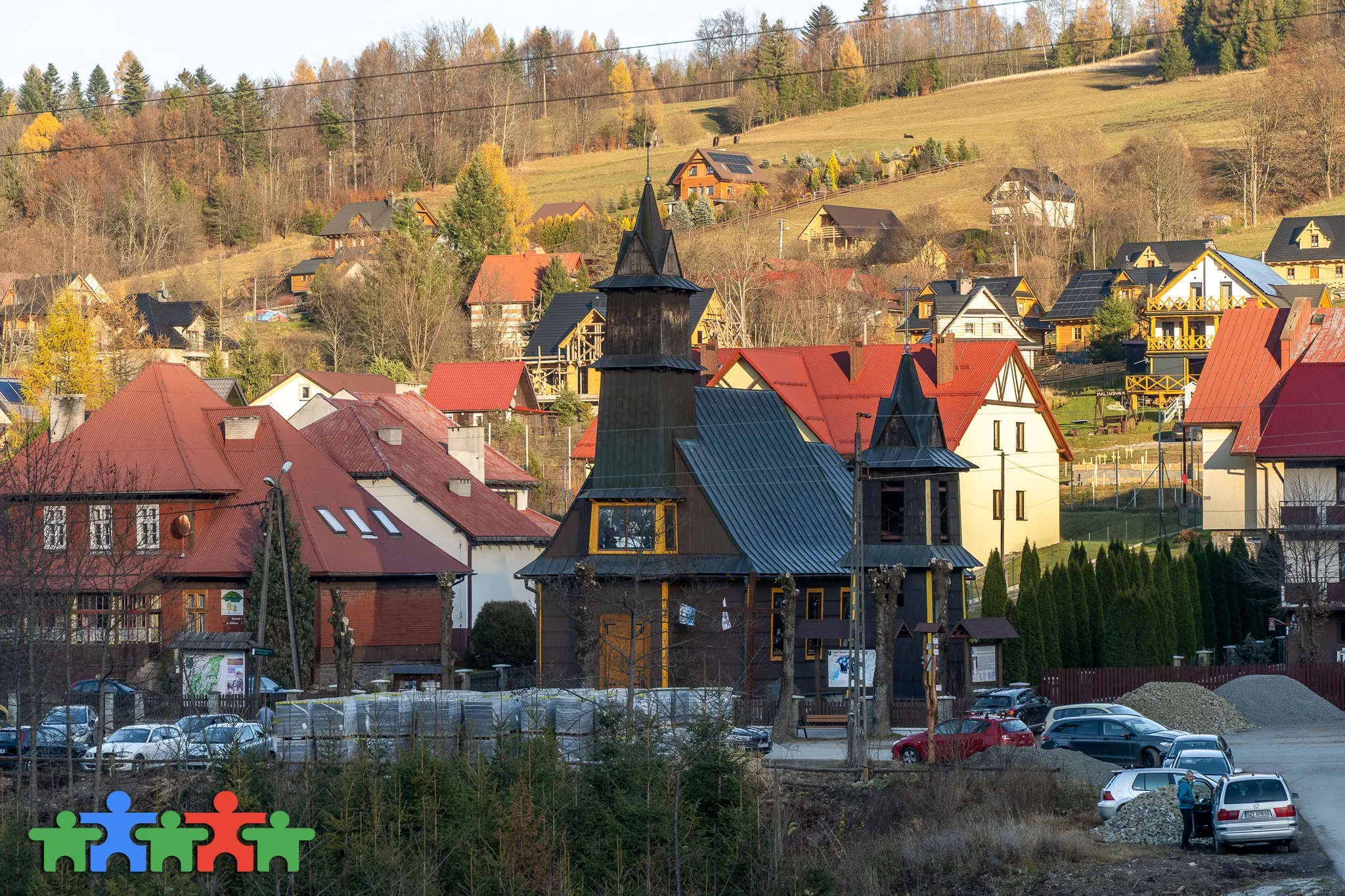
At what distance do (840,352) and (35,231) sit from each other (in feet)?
311

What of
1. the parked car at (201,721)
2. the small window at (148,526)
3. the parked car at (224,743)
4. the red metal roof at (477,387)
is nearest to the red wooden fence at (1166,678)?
the parked car at (224,743)

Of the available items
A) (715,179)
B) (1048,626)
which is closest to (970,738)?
(1048,626)

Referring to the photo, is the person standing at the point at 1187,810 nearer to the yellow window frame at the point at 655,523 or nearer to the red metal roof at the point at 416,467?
the yellow window frame at the point at 655,523

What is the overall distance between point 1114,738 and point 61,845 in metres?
23.0

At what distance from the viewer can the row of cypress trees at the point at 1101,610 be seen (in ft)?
167

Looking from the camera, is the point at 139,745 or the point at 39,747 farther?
the point at 39,747

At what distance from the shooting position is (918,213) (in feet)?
455

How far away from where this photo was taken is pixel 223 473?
57.2 metres

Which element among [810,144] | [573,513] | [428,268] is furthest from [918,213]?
[573,513]

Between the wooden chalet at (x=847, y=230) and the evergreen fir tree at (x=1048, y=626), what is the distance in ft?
275

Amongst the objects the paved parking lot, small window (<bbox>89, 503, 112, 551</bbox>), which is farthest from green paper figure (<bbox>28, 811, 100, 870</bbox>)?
the paved parking lot

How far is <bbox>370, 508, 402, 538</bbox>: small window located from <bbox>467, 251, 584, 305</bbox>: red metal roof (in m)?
60.6

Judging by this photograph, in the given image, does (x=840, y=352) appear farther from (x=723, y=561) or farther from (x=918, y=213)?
(x=918, y=213)

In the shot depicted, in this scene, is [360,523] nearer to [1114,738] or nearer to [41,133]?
[1114,738]
